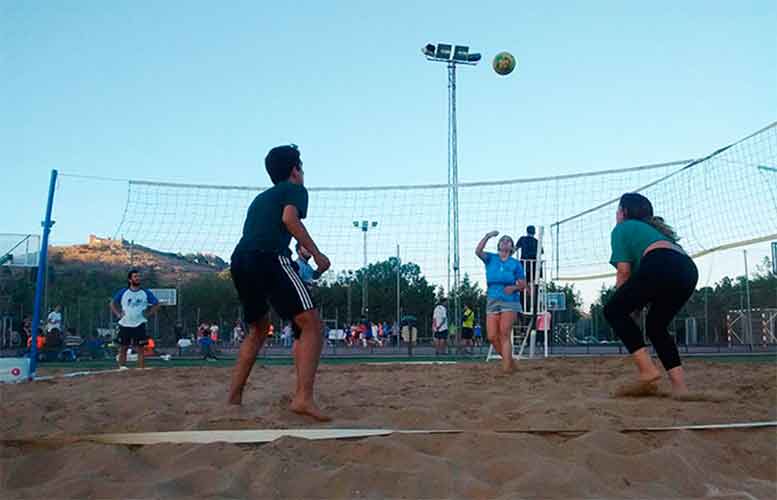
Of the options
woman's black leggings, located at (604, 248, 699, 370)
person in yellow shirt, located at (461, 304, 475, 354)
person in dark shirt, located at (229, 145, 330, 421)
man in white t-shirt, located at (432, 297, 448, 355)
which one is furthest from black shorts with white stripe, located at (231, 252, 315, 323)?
person in yellow shirt, located at (461, 304, 475, 354)

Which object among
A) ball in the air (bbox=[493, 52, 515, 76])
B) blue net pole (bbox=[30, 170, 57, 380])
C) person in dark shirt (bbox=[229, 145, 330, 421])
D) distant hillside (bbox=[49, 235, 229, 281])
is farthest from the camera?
Answer: ball in the air (bbox=[493, 52, 515, 76])

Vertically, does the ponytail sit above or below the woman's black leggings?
above

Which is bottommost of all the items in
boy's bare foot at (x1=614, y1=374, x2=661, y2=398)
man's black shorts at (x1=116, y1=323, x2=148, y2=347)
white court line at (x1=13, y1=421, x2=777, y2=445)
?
white court line at (x1=13, y1=421, x2=777, y2=445)

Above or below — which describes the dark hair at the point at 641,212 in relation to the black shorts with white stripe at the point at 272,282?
above

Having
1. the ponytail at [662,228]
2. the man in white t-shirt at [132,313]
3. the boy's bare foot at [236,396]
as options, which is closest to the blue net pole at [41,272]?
the man in white t-shirt at [132,313]

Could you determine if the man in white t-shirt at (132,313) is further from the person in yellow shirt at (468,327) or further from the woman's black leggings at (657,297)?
the person in yellow shirt at (468,327)

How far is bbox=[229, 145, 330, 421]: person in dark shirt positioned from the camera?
3.63 metres

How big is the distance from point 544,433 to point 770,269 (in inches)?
729

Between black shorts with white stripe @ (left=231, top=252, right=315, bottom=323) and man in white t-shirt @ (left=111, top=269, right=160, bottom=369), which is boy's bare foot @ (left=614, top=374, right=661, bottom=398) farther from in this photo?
man in white t-shirt @ (left=111, top=269, right=160, bottom=369)

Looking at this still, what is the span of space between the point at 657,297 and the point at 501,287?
110 inches

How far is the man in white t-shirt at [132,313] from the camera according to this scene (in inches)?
332

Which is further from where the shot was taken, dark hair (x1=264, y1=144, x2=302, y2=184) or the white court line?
dark hair (x1=264, y1=144, x2=302, y2=184)

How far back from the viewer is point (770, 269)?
18.8 m

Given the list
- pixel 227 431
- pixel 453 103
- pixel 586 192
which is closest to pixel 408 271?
pixel 453 103
